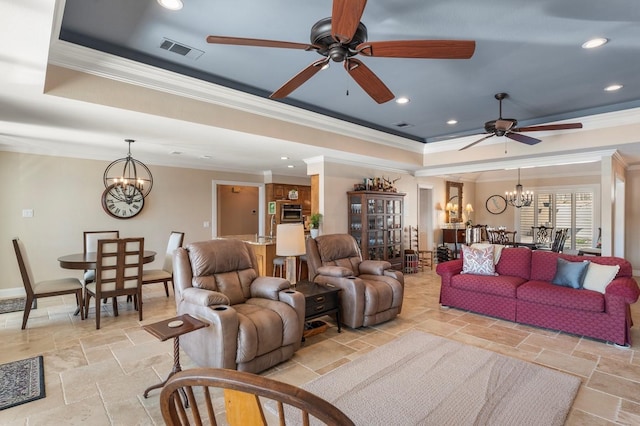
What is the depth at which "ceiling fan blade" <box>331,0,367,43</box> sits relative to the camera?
1.69 metres

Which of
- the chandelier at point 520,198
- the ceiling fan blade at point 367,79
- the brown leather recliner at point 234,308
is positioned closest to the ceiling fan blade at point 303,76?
the ceiling fan blade at point 367,79

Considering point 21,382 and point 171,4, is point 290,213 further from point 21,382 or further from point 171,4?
point 171,4

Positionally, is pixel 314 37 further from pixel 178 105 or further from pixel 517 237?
pixel 517 237

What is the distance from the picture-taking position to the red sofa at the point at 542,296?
3449 millimetres

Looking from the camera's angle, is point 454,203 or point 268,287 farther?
point 454,203

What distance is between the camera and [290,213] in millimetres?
8664

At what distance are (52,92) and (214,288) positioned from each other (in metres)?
2.22

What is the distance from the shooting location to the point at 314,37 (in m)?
2.23

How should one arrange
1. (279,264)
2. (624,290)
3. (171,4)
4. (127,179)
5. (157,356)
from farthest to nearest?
(127,179), (279,264), (624,290), (157,356), (171,4)

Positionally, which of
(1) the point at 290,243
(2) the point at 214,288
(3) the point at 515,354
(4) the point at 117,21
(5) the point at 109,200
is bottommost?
(3) the point at 515,354

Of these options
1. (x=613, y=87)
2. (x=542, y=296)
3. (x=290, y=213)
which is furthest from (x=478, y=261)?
(x=290, y=213)

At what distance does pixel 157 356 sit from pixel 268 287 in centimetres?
125

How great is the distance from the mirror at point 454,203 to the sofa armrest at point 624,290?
19.7 ft

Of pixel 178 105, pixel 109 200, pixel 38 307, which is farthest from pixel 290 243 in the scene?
pixel 109 200
